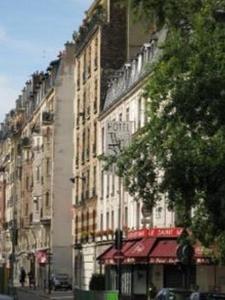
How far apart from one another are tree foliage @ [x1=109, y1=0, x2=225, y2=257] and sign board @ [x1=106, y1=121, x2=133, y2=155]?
1940 cm

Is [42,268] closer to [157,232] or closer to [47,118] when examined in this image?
[47,118]

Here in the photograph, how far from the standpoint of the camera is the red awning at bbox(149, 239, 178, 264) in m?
54.1

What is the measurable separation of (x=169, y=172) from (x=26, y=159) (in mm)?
93073

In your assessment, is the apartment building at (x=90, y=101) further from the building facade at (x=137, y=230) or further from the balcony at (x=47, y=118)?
the balcony at (x=47, y=118)

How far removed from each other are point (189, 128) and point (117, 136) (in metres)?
23.4

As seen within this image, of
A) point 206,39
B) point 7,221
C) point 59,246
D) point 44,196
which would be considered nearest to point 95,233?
Answer: point 59,246

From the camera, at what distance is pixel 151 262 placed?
57000mm

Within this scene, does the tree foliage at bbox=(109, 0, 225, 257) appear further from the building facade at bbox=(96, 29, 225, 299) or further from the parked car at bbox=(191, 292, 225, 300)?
the building facade at bbox=(96, 29, 225, 299)

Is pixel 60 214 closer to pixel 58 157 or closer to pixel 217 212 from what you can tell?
pixel 58 157

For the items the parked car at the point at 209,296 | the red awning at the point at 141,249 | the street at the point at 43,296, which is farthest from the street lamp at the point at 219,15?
the street at the point at 43,296

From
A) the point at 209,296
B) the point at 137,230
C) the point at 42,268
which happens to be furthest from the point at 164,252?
the point at 42,268

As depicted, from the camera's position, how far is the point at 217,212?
101 feet

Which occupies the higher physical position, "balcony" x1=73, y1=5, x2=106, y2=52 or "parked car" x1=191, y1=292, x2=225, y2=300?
"balcony" x1=73, y1=5, x2=106, y2=52

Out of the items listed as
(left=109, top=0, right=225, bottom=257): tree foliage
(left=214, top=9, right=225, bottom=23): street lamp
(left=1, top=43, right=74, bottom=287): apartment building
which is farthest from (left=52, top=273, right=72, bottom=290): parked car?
(left=214, top=9, right=225, bottom=23): street lamp
